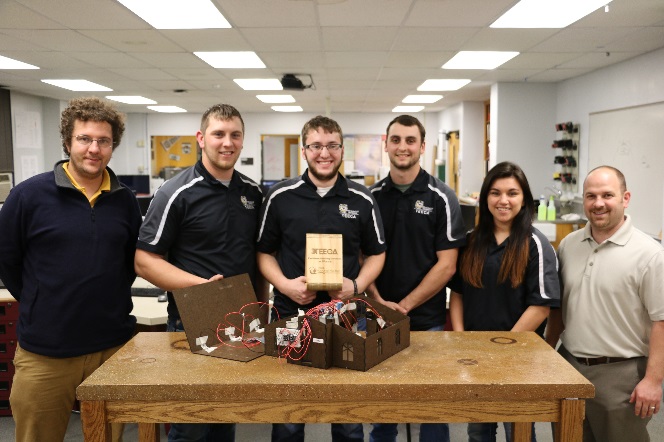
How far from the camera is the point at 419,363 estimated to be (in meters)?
1.70

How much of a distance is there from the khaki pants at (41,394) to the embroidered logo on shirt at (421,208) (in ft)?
4.86

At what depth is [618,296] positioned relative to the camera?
2.05 meters

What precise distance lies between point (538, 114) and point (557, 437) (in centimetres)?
675

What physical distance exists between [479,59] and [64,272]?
5.05 meters

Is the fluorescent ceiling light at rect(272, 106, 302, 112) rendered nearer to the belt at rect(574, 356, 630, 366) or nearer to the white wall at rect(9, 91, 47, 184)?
the white wall at rect(9, 91, 47, 184)

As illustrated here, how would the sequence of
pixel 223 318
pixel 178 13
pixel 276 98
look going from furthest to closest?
pixel 276 98 → pixel 178 13 → pixel 223 318

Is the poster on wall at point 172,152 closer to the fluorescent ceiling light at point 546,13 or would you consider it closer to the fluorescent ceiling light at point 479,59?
the fluorescent ceiling light at point 479,59

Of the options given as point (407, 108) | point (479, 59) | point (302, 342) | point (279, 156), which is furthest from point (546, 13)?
point (279, 156)

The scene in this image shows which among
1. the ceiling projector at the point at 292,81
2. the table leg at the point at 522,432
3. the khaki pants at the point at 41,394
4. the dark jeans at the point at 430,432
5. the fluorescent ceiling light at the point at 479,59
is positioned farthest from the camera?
the ceiling projector at the point at 292,81

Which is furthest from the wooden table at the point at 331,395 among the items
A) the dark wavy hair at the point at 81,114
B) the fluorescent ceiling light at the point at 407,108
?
the fluorescent ceiling light at the point at 407,108

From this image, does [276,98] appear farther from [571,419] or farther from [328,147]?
[571,419]

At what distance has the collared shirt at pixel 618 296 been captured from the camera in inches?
79.0

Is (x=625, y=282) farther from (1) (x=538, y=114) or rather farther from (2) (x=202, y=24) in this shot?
(1) (x=538, y=114)

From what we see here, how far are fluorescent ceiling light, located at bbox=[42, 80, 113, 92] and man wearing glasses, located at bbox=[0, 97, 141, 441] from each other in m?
6.20
